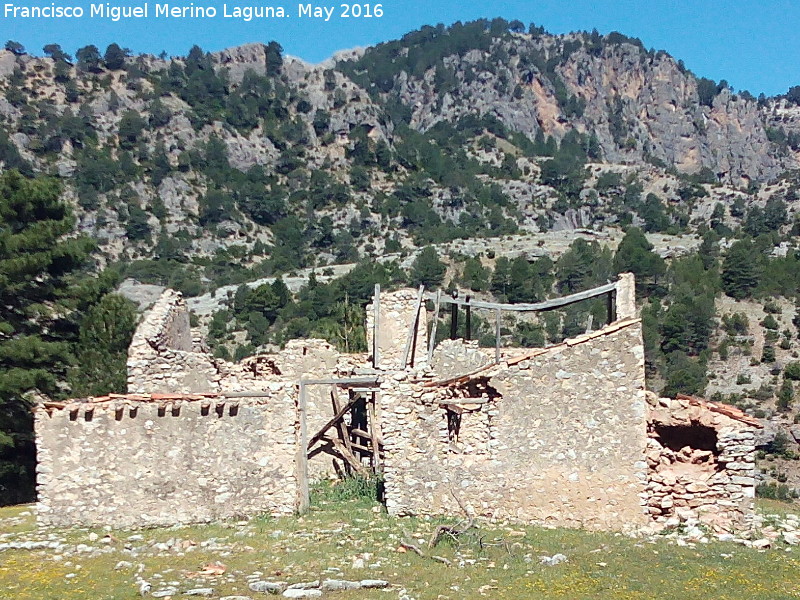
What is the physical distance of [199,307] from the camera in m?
78.7

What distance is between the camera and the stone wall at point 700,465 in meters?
13.5

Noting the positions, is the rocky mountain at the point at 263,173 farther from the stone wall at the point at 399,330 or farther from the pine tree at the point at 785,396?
the stone wall at the point at 399,330

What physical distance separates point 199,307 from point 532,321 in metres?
31.9

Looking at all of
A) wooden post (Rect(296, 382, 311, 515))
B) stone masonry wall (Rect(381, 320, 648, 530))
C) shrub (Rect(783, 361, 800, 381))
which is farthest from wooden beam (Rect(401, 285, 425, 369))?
shrub (Rect(783, 361, 800, 381))

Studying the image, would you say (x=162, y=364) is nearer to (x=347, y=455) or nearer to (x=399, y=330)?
(x=347, y=455)

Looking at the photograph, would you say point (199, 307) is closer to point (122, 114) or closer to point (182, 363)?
point (182, 363)

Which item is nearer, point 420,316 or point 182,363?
point 182,363

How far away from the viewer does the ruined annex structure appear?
1371 centimetres

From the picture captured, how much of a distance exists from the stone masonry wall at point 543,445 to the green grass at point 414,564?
51 centimetres

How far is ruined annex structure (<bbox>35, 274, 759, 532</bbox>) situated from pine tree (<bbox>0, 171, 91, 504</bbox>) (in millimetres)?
8354

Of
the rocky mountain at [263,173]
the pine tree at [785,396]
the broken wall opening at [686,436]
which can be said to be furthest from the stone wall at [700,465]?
the rocky mountain at [263,173]

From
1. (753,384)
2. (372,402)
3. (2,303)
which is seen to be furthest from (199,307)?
(372,402)

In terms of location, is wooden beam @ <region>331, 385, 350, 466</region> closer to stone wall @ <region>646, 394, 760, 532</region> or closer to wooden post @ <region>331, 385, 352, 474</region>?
wooden post @ <region>331, 385, 352, 474</region>

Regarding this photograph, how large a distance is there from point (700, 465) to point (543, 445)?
2.62 m
